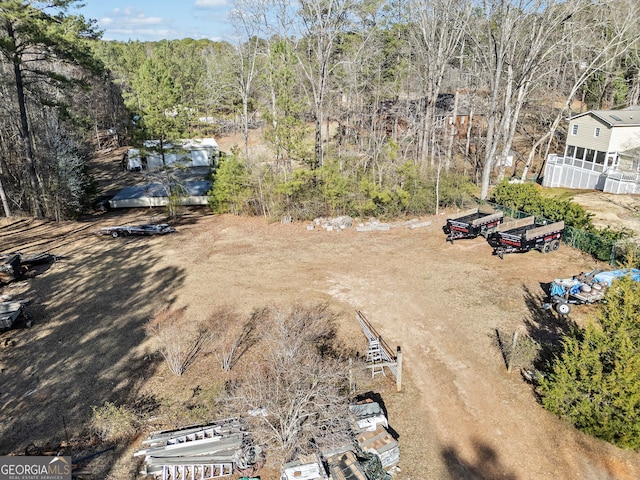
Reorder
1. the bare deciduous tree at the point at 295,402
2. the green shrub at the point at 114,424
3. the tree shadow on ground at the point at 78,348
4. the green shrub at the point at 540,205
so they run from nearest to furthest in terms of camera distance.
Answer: the bare deciduous tree at the point at 295,402
the green shrub at the point at 114,424
the tree shadow on ground at the point at 78,348
the green shrub at the point at 540,205

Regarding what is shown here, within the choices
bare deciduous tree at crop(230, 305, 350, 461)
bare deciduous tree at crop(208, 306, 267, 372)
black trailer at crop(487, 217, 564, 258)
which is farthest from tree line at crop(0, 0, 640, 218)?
bare deciduous tree at crop(230, 305, 350, 461)

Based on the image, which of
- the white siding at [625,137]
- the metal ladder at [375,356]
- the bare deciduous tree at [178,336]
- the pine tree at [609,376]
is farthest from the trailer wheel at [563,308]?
the white siding at [625,137]

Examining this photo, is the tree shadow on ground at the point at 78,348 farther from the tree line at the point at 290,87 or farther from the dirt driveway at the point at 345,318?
the tree line at the point at 290,87

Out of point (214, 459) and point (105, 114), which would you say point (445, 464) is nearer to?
point (214, 459)

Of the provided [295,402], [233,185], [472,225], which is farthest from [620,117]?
[295,402]

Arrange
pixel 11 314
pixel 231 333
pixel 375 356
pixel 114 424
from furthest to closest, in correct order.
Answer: pixel 11 314
pixel 231 333
pixel 375 356
pixel 114 424

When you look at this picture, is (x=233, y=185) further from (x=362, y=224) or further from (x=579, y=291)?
(x=579, y=291)

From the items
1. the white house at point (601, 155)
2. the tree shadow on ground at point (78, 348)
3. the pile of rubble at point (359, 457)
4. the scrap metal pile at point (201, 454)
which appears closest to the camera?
the pile of rubble at point (359, 457)
